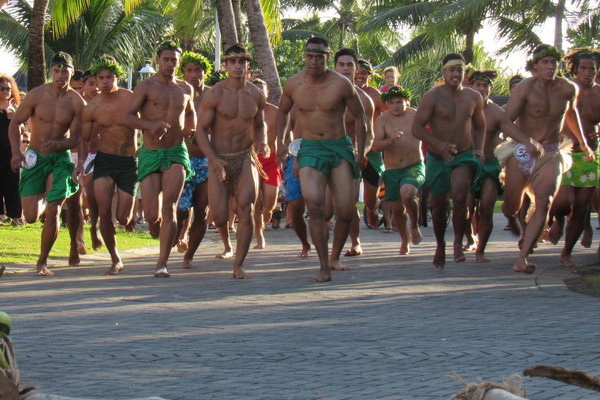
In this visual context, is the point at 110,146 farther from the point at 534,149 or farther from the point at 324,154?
the point at 534,149

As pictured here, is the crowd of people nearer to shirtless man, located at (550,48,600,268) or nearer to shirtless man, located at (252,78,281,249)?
shirtless man, located at (550,48,600,268)

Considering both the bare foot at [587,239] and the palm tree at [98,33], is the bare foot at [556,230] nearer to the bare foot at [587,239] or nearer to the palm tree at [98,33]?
the bare foot at [587,239]

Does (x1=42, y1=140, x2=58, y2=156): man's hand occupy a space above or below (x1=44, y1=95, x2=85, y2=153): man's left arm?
below

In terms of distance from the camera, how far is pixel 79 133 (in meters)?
12.9

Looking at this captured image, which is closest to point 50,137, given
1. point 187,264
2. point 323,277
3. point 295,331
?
point 187,264

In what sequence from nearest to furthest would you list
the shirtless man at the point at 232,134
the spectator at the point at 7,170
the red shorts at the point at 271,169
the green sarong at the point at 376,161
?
the shirtless man at the point at 232,134 < the green sarong at the point at 376,161 < the spectator at the point at 7,170 < the red shorts at the point at 271,169

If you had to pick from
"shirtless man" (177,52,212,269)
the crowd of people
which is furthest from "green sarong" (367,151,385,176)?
"shirtless man" (177,52,212,269)

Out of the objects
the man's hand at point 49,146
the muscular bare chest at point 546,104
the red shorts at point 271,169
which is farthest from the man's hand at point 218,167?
the red shorts at point 271,169

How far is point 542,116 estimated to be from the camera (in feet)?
41.5

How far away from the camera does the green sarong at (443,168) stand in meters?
13.2

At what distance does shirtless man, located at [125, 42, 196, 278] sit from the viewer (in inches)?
480

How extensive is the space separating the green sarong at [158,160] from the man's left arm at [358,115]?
1678mm

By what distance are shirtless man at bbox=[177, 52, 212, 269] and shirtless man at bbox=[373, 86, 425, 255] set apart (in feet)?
7.60

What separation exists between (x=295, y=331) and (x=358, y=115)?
13.8 feet
